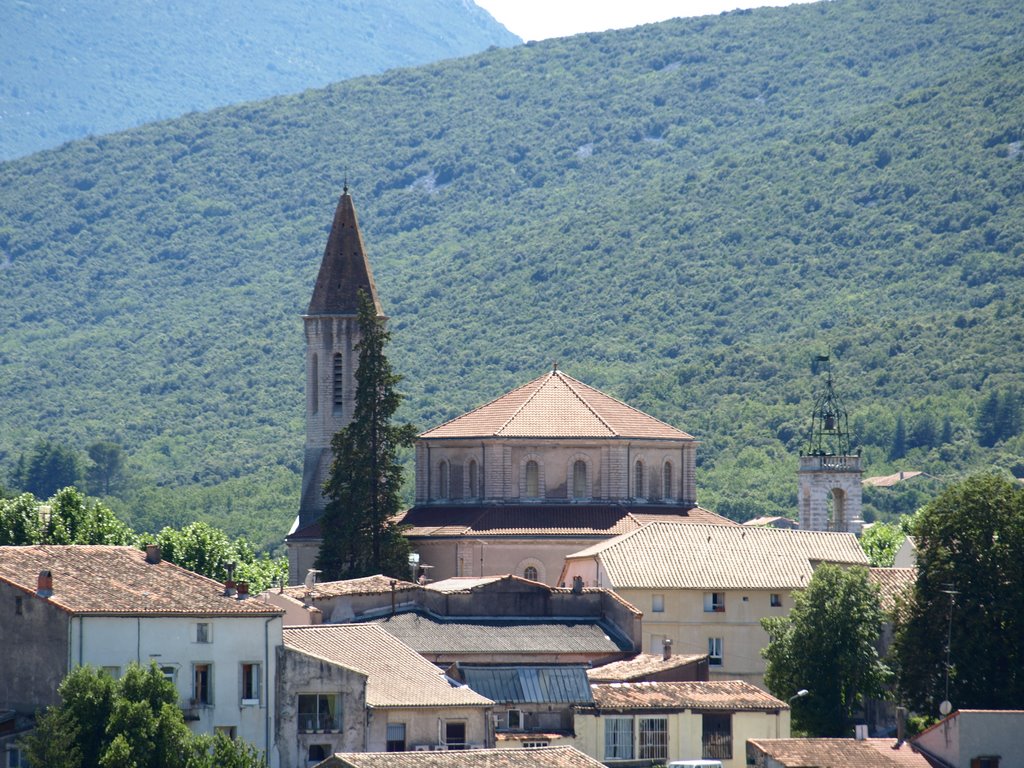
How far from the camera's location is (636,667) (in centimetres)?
6856

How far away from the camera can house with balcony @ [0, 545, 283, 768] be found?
56.8 metres

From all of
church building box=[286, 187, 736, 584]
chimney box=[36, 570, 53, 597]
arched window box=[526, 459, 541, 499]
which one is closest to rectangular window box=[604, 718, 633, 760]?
chimney box=[36, 570, 53, 597]

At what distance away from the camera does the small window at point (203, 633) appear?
5897 centimetres

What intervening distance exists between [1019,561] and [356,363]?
3843cm

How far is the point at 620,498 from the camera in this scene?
9369 centimetres

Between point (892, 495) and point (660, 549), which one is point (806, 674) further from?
point (892, 495)

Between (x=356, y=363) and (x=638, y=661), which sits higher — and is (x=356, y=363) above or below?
above

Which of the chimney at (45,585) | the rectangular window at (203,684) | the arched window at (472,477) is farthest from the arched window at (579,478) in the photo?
the chimney at (45,585)

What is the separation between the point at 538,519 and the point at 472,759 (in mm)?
36712

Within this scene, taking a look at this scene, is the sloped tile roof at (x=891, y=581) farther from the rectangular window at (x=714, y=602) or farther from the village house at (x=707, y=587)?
the rectangular window at (x=714, y=602)

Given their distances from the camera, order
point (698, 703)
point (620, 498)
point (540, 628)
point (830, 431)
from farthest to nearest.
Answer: point (830, 431)
point (620, 498)
point (540, 628)
point (698, 703)

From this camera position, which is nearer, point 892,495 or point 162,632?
point 162,632

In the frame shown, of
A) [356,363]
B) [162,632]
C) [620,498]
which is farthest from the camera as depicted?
[356,363]

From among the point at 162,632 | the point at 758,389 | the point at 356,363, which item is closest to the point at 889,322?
the point at 758,389
